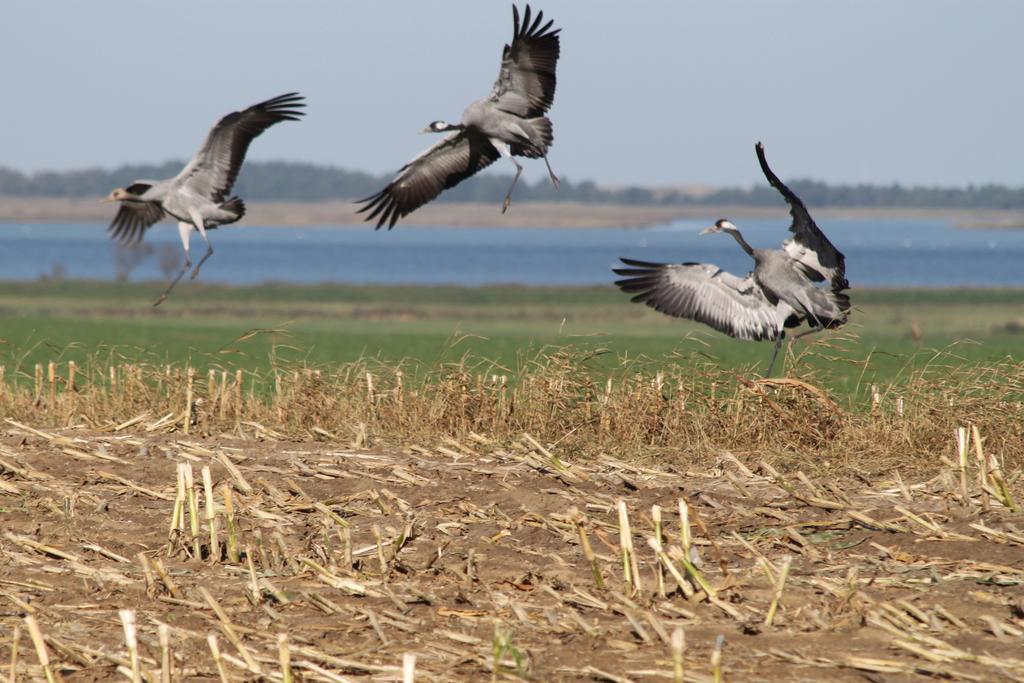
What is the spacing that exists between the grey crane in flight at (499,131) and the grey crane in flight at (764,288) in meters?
1.34

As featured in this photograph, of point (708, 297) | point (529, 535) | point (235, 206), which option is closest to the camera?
point (529, 535)

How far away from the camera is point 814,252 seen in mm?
10469

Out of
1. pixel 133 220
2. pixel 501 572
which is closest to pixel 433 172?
pixel 133 220

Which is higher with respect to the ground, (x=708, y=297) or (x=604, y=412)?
(x=708, y=297)

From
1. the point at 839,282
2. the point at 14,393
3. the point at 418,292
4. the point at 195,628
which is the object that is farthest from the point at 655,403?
the point at 418,292

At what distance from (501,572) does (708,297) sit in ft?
17.7

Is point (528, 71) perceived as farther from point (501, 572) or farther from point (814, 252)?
point (501, 572)

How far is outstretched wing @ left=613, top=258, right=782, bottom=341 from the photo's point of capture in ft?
37.1

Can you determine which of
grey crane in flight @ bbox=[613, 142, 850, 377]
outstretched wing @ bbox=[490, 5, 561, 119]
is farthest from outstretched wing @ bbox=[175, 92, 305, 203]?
grey crane in flight @ bbox=[613, 142, 850, 377]

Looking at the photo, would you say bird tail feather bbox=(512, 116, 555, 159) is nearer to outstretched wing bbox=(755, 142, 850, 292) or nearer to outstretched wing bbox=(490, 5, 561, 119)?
outstretched wing bbox=(490, 5, 561, 119)

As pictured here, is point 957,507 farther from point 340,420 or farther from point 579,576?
point 340,420

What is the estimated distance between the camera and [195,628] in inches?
233

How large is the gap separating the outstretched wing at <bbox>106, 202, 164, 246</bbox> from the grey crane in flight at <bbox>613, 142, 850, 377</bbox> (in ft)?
18.3

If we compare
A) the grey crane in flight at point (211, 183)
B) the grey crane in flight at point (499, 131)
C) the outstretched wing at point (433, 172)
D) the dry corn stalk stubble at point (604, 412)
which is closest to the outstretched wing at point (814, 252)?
the dry corn stalk stubble at point (604, 412)
